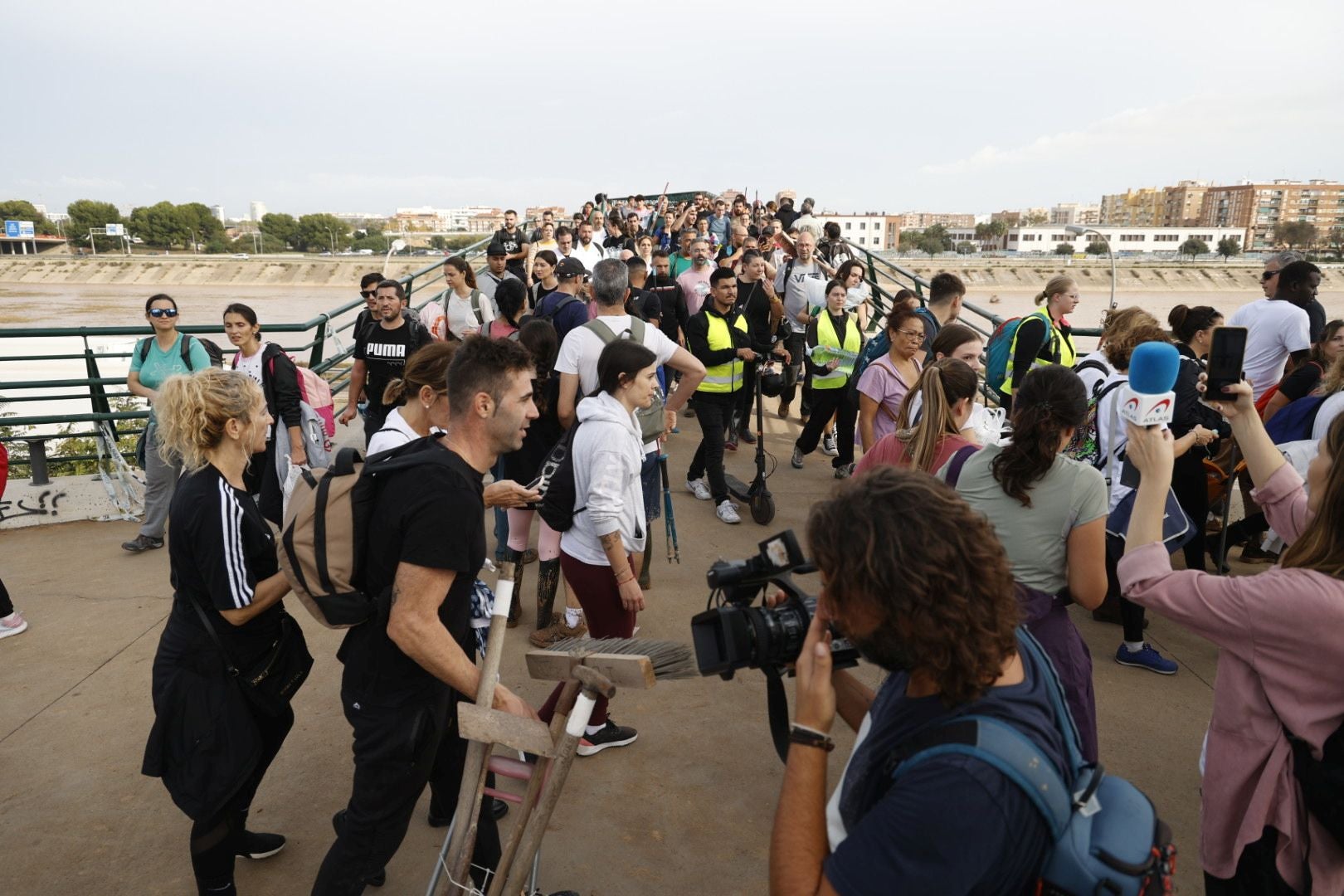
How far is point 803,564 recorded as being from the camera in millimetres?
1558

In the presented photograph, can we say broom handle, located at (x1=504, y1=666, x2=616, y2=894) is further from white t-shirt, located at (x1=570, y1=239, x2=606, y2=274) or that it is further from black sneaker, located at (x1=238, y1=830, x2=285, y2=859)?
white t-shirt, located at (x1=570, y1=239, x2=606, y2=274)

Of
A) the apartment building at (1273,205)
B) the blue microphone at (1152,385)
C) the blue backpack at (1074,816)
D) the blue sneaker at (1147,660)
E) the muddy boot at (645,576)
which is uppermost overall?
the apartment building at (1273,205)

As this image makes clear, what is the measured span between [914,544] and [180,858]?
2897 millimetres

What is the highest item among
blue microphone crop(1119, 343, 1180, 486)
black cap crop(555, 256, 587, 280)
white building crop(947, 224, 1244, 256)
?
white building crop(947, 224, 1244, 256)

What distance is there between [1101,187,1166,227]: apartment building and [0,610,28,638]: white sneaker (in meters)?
157

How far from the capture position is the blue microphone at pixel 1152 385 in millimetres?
1941

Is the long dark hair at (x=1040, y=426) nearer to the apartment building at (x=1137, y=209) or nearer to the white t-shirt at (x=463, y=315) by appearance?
the white t-shirt at (x=463, y=315)

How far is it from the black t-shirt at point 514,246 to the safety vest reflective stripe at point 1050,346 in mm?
4209

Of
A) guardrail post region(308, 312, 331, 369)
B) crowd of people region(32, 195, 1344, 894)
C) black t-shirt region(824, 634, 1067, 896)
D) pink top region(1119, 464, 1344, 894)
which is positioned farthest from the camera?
guardrail post region(308, 312, 331, 369)

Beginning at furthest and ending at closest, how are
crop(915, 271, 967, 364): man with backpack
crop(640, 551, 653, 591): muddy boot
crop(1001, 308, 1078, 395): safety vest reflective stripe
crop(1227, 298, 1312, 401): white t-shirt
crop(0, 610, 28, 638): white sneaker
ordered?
crop(915, 271, 967, 364): man with backpack, crop(1001, 308, 1078, 395): safety vest reflective stripe, crop(1227, 298, 1312, 401): white t-shirt, crop(640, 551, 653, 591): muddy boot, crop(0, 610, 28, 638): white sneaker

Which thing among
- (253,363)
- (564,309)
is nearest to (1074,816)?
(564,309)

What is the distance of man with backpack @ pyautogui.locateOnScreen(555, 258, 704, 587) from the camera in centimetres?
426

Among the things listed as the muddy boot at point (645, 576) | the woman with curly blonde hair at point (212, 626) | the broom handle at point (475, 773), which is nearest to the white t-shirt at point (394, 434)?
the woman with curly blonde hair at point (212, 626)

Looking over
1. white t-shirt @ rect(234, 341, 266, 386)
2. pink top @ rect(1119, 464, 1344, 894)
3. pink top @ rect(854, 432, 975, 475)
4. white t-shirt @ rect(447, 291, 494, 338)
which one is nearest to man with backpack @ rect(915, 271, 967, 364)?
pink top @ rect(854, 432, 975, 475)
